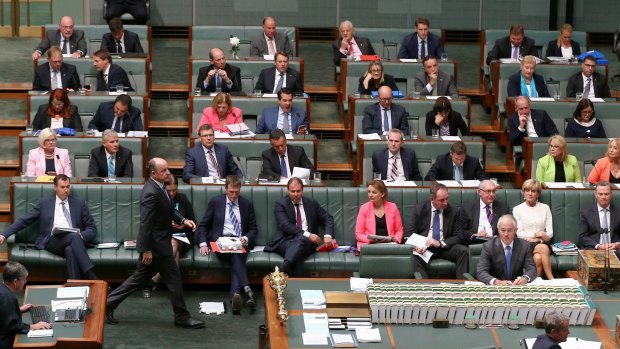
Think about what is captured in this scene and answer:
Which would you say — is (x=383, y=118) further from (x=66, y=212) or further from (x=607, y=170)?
(x=66, y=212)

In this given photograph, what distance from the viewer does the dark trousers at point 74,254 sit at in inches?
463

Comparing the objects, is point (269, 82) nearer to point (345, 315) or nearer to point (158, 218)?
point (158, 218)

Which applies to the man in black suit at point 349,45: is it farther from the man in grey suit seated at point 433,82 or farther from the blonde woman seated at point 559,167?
the blonde woman seated at point 559,167

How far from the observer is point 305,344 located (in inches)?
367

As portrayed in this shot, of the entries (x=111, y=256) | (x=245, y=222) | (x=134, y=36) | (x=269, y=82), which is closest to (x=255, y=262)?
(x=245, y=222)

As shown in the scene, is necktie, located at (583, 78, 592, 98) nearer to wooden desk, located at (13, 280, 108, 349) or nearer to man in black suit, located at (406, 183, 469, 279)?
man in black suit, located at (406, 183, 469, 279)

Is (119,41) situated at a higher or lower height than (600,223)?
higher

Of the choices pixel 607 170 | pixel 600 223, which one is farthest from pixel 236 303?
pixel 607 170

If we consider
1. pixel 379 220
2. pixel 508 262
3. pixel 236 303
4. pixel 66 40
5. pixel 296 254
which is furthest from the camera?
pixel 66 40

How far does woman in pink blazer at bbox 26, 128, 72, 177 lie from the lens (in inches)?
503

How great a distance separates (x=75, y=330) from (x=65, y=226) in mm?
2851

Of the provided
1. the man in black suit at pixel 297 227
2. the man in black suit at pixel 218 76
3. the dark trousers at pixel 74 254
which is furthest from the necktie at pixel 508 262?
the man in black suit at pixel 218 76

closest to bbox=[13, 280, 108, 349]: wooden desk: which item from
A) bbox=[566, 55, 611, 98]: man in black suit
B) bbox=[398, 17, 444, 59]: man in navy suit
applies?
bbox=[398, 17, 444, 59]: man in navy suit

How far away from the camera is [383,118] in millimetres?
14062
